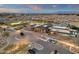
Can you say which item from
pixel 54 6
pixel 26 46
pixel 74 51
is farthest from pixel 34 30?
pixel 74 51

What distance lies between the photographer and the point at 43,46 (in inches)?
53.9

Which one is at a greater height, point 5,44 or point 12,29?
point 12,29

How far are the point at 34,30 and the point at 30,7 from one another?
21cm

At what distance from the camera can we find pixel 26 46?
4.51ft

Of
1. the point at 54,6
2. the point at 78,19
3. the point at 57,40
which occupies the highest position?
the point at 54,6

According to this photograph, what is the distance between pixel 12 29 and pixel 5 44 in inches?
5.8

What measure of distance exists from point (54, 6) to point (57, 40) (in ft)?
1.01
